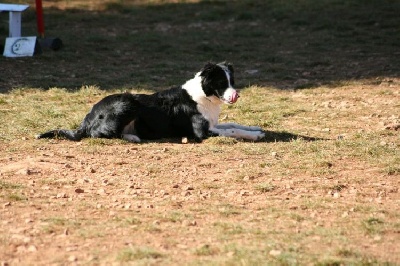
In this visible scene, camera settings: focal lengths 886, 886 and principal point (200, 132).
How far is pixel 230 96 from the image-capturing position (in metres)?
9.66

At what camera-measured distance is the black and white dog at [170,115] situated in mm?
9539

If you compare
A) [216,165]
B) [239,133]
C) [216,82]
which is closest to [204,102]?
[216,82]

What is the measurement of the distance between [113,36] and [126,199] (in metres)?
11.0

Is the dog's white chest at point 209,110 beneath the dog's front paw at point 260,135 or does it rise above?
above

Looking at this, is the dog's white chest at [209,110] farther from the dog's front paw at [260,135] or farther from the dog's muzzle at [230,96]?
the dog's front paw at [260,135]

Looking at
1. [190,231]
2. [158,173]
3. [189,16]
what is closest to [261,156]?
[158,173]

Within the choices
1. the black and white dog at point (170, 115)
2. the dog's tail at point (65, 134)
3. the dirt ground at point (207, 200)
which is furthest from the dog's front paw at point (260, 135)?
the dog's tail at point (65, 134)

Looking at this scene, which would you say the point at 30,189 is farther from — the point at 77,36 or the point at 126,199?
the point at 77,36

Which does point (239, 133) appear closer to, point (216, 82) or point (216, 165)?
point (216, 82)

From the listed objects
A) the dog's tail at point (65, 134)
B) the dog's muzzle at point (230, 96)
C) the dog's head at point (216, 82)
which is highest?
the dog's head at point (216, 82)

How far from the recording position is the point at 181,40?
1745cm

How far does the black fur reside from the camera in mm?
9516

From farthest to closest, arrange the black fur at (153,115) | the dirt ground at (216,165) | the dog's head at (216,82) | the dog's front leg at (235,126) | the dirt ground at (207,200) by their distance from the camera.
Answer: the dog's front leg at (235,126) < the dog's head at (216,82) < the black fur at (153,115) < the dirt ground at (216,165) < the dirt ground at (207,200)

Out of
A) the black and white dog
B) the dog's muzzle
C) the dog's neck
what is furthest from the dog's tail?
the dog's muzzle
